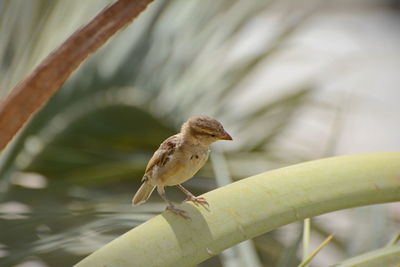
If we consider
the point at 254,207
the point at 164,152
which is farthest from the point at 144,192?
the point at 254,207

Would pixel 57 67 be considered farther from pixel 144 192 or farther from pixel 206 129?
pixel 144 192

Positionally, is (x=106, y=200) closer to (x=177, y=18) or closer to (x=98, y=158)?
(x=98, y=158)

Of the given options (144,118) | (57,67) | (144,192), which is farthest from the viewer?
(144,118)

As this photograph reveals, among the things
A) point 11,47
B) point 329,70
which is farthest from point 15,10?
point 329,70

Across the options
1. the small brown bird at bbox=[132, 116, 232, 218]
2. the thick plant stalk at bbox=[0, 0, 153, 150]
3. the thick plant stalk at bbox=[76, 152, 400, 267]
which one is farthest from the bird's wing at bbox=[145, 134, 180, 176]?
the thick plant stalk at bbox=[0, 0, 153, 150]

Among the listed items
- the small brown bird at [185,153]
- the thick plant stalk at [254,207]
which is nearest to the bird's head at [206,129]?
the small brown bird at [185,153]

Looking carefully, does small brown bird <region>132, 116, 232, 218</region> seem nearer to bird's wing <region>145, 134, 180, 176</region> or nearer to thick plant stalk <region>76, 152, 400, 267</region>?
bird's wing <region>145, 134, 180, 176</region>
